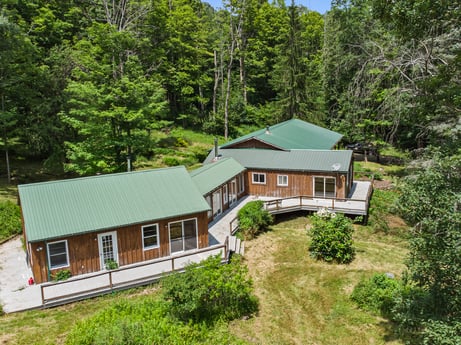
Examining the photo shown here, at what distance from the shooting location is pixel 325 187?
73.4 feet

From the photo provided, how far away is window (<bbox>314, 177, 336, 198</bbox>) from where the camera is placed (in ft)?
72.7

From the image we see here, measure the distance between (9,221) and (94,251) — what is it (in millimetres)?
7643

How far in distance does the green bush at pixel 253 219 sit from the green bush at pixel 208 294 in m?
6.31

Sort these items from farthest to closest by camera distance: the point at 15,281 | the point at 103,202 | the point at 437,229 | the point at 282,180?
the point at 282,180
the point at 103,202
the point at 15,281
the point at 437,229

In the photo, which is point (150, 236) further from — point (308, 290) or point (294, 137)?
point (294, 137)

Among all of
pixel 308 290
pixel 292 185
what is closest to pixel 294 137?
pixel 292 185

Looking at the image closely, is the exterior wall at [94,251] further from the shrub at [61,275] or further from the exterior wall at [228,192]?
the exterior wall at [228,192]

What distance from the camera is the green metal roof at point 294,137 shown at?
25.8 m

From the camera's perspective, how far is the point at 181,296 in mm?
10875

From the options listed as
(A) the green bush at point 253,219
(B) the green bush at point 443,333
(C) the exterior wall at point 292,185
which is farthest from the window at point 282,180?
(B) the green bush at point 443,333

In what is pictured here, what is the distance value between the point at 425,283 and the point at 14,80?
2573cm

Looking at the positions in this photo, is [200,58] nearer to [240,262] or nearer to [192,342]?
[240,262]

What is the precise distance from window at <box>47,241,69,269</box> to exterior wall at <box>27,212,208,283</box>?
14 centimetres

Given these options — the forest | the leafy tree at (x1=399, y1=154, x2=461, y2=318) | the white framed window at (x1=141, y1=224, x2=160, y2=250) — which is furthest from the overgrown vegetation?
the leafy tree at (x1=399, y1=154, x2=461, y2=318)
